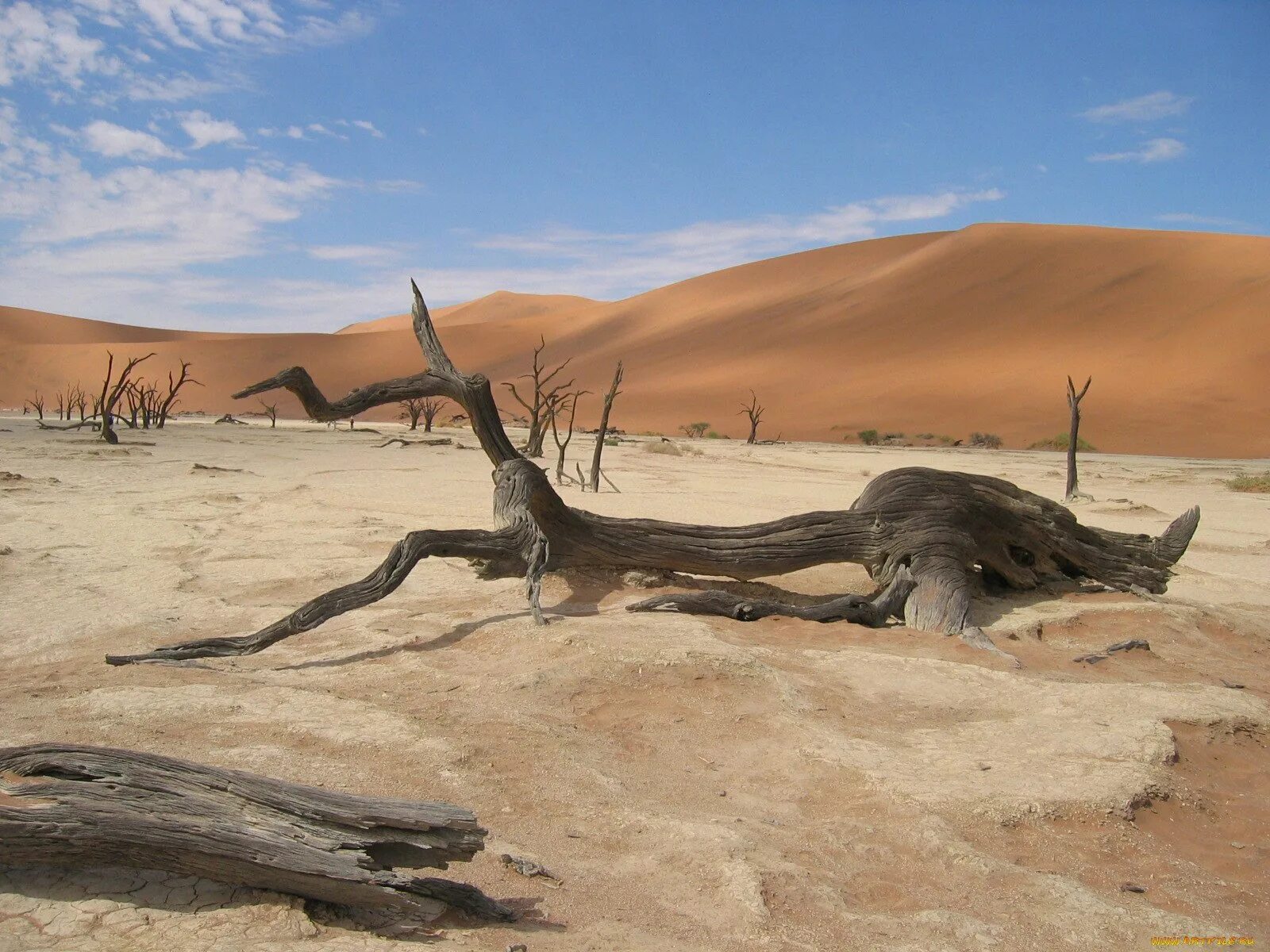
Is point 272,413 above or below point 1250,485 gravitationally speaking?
above

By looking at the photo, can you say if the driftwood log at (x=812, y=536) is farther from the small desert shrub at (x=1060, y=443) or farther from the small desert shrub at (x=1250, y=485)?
the small desert shrub at (x=1060, y=443)

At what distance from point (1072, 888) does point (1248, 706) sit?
194cm

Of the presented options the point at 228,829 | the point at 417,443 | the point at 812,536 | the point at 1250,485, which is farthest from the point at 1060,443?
the point at 228,829

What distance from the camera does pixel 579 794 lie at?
3.06 meters

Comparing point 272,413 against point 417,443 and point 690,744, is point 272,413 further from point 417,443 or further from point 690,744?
point 690,744

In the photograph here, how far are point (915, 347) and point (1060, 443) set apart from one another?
20.6 metres

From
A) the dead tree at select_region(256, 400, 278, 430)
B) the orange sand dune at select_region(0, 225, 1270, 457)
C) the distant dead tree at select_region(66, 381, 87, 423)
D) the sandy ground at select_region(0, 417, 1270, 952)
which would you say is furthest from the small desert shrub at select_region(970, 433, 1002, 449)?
the distant dead tree at select_region(66, 381, 87, 423)

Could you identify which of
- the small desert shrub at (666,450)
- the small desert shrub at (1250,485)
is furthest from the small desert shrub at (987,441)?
the small desert shrub at (1250,485)

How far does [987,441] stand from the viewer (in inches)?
1224

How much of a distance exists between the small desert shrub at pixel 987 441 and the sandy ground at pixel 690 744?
25.0 meters

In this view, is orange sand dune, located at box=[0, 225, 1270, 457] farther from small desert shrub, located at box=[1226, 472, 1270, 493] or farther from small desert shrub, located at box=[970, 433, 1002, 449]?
small desert shrub, located at box=[1226, 472, 1270, 493]

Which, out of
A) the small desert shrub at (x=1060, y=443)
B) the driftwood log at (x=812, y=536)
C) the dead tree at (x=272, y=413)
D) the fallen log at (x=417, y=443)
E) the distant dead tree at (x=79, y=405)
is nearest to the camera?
the driftwood log at (x=812, y=536)

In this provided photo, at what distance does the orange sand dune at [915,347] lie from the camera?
35219mm

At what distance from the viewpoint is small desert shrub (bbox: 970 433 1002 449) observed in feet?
101
